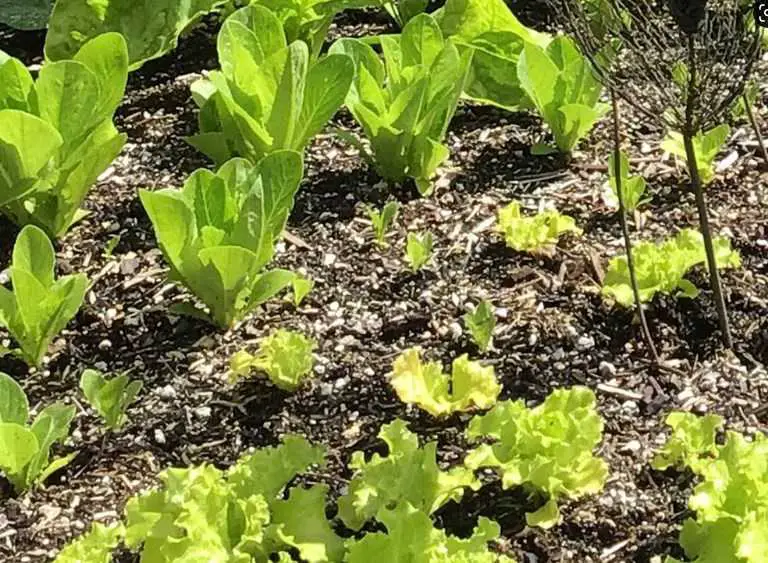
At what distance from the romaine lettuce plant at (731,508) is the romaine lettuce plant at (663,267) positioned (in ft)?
1.52

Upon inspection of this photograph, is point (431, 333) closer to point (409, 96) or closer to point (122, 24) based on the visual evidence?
point (409, 96)

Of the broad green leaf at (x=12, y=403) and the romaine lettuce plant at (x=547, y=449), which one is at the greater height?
the romaine lettuce plant at (x=547, y=449)

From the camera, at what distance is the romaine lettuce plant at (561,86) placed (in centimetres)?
269

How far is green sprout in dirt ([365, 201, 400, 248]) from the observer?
8.30 ft

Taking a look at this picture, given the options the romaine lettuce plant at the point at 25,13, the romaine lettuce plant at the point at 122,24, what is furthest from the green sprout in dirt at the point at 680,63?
the romaine lettuce plant at the point at 25,13

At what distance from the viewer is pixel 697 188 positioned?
2014mm

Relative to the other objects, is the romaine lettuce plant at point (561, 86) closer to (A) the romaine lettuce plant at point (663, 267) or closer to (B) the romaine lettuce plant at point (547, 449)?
(A) the romaine lettuce plant at point (663, 267)

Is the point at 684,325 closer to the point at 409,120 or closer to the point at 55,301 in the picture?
the point at 409,120

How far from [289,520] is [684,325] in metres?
0.88

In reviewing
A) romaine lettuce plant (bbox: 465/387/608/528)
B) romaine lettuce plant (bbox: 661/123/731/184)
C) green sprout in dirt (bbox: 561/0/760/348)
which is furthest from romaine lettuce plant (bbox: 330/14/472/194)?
romaine lettuce plant (bbox: 465/387/608/528)

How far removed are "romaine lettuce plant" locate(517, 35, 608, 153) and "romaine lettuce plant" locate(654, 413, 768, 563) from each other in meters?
1.05

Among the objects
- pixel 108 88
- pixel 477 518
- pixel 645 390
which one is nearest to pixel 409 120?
pixel 108 88

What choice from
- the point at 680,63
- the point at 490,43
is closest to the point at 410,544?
the point at 680,63

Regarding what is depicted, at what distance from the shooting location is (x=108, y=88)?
2.57 metres
